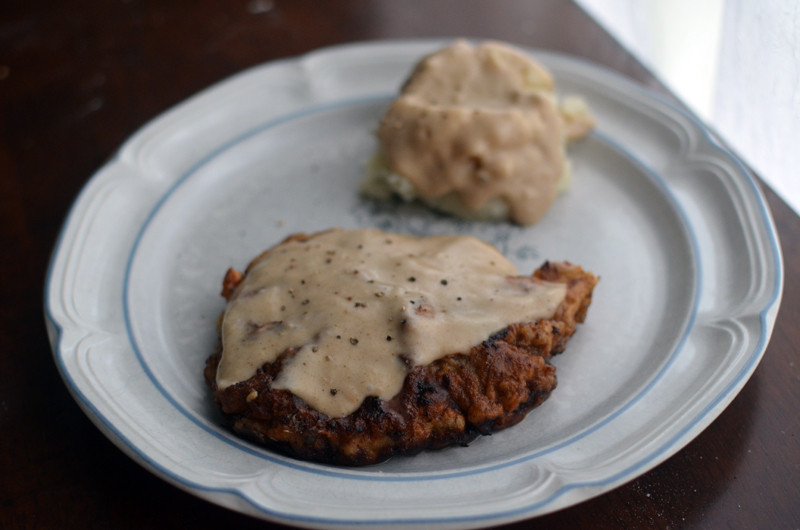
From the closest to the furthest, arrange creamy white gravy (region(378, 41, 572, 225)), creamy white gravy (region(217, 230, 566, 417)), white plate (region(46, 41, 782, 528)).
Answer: white plate (region(46, 41, 782, 528)) → creamy white gravy (region(217, 230, 566, 417)) → creamy white gravy (region(378, 41, 572, 225))

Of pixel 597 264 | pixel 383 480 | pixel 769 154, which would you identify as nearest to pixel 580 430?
pixel 383 480

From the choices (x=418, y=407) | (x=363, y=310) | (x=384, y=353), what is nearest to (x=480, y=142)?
(x=363, y=310)

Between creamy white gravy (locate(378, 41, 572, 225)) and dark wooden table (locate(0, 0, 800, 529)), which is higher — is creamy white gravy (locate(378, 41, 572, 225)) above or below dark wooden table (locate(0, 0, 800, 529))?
above

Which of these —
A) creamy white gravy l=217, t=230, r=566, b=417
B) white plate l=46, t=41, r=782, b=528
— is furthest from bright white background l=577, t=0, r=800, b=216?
creamy white gravy l=217, t=230, r=566, b=417

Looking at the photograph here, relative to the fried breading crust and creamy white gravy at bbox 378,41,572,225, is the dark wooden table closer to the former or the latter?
the fried breading crust

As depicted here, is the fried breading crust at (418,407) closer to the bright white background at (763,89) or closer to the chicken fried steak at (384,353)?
the chicken fried steak at (384,353)

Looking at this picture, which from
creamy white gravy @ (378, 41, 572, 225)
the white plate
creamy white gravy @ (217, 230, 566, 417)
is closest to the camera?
the white plate
